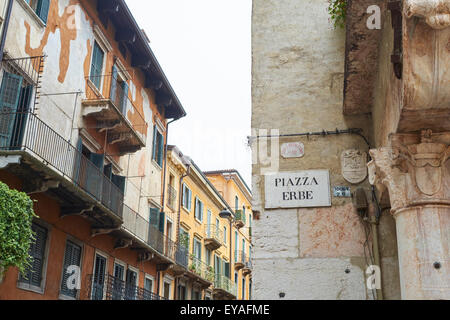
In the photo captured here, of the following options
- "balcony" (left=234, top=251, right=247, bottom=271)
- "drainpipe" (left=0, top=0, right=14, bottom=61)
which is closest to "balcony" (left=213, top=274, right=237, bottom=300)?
"balcony" (left=234, top=251, right=247, bottom=271)

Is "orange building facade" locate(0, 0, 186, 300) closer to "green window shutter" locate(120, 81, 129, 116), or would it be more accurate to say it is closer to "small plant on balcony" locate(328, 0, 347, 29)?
"green window shutter" locate(120, 81, 129, 116)

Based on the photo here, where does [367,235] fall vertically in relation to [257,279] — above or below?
above

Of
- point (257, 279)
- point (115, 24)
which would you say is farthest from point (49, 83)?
point (257, 279)

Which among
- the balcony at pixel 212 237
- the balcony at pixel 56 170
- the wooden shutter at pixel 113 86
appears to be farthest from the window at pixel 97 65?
the balcony at pixel 212 237

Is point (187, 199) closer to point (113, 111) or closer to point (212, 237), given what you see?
point (212, 237)

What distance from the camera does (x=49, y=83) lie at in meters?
14.0

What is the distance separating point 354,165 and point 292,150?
73 cm

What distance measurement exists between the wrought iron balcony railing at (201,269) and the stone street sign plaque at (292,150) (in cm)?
2192

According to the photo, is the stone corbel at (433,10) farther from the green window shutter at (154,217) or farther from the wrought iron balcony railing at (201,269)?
the wrought iron balcony railing at (201,269)

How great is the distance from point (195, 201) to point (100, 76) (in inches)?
583

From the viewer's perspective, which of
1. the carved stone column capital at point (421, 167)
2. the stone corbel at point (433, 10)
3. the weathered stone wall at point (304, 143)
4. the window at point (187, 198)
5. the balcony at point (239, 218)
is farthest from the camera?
the balcony at point (239, 218)

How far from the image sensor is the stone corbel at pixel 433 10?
3475 millimetres
